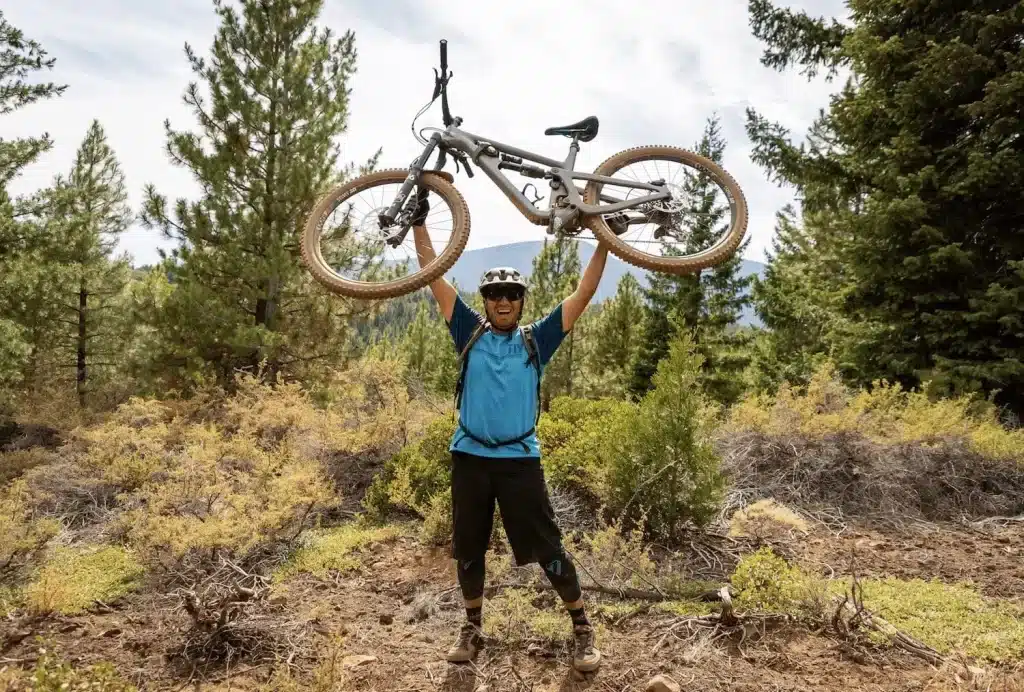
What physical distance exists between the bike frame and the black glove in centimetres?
7

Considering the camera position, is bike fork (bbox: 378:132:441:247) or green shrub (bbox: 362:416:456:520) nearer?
bike fork (bbox: 378:132:441:247)

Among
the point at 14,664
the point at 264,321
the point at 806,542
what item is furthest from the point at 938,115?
the point at 14,664

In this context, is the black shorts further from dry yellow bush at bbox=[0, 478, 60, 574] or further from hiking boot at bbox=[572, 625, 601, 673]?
dry yellow bush at bbox=[0, 478, 60, 574]

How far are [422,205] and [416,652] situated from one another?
3.00 m

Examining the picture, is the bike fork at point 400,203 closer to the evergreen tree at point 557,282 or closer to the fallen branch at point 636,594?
the fallen branch at point 636,594

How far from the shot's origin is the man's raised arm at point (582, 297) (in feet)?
11.6

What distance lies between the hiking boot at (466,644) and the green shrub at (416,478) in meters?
2.24

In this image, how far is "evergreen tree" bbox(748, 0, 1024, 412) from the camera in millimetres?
8648

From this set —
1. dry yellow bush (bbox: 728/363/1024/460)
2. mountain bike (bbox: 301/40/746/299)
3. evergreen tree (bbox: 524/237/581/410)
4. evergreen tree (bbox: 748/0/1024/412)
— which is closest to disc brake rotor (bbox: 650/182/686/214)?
mountain bike (bbox: 301/40/746/299)

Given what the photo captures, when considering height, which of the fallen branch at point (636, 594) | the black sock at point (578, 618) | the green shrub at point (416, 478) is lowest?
the fallen branch at point (636, 594)

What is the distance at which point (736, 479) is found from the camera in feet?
22.2

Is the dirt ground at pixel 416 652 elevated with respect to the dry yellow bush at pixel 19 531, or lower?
lower

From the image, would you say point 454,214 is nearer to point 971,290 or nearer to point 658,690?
point 658,690

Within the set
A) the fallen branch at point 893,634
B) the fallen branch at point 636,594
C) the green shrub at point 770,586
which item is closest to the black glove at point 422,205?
the fallen branch at point 636,594
